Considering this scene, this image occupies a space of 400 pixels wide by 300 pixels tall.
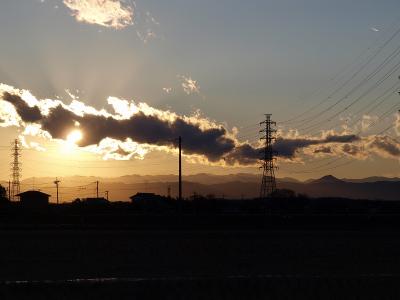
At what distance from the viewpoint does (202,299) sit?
18.5 m

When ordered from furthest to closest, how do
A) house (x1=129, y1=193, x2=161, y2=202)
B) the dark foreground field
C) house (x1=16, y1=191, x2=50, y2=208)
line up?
1. house (x1=16, y1=191, x2=50, y2=208)
2. house (x1=129, y1=193, x2=161, y2=202)
3. the dark foreground field

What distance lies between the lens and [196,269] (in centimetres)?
2538

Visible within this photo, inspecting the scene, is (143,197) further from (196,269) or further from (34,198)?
(196,269)

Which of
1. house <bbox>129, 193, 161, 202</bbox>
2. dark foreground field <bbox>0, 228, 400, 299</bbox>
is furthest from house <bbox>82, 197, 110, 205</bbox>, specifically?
dark foreground field <bbox>0, 228, 400, 299</bbox>

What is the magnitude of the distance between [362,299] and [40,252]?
60.9 ft

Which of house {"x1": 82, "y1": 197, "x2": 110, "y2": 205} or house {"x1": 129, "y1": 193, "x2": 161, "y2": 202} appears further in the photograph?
house {"x1": 82, "y1": 197, "x2": 110, "y2": 205}

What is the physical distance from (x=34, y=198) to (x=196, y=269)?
379 ft

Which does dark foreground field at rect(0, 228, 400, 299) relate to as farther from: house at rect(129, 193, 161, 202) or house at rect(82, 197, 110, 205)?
house at rect(82, 197, 110, 205)

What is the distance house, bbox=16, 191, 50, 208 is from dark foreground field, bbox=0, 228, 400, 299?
314 ft

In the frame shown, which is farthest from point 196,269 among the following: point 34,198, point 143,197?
point 34,198

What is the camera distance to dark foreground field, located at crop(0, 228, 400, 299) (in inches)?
774

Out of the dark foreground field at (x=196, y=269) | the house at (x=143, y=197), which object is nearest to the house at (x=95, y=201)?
the house at (x=143, y=197)

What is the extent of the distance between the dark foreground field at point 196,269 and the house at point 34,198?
3764 inches

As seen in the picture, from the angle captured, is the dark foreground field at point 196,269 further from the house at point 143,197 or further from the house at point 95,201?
the house at point 95,201
